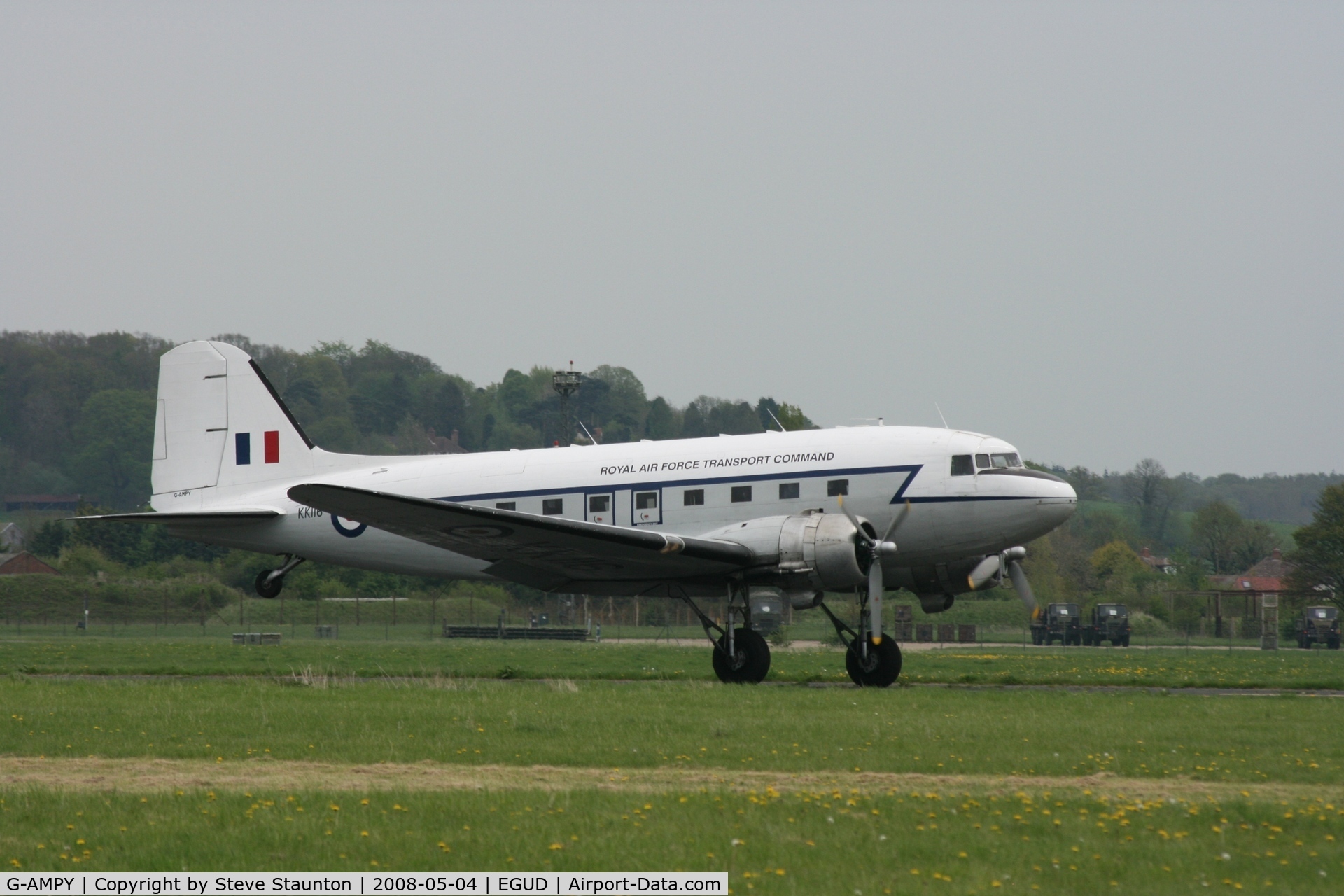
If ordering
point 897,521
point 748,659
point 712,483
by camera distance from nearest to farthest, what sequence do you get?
point 897,521 < point 748,659 < point 712,483

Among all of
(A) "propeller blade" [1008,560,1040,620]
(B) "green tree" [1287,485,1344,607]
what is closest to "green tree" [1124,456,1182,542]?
(B) "green tree" [1287,485,1344,607]

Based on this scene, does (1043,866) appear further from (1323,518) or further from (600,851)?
(1323,518)

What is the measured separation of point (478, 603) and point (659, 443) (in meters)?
32.3

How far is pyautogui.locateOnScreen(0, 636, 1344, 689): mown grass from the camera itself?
26078mm

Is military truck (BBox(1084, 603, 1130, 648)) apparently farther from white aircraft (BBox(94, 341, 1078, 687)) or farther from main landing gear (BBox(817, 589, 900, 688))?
main landing gear (BBox(817, 589, 900, 688))

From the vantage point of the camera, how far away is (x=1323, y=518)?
63.1 metres

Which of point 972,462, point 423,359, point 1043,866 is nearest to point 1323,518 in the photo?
point 972,462

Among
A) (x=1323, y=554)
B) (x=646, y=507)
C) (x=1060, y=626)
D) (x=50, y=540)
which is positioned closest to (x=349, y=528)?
(x=646, y=507)

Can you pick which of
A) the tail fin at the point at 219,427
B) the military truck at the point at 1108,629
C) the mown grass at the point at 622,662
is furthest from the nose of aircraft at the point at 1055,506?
the military truck at the point at 1108,629

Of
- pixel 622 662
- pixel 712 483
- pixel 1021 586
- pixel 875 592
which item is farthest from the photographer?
pixel 622 662

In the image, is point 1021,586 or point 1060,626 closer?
point 1021,586

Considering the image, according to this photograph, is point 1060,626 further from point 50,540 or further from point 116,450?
point 116,450

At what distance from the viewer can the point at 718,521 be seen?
2305cm

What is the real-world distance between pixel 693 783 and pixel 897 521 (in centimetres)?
1026
